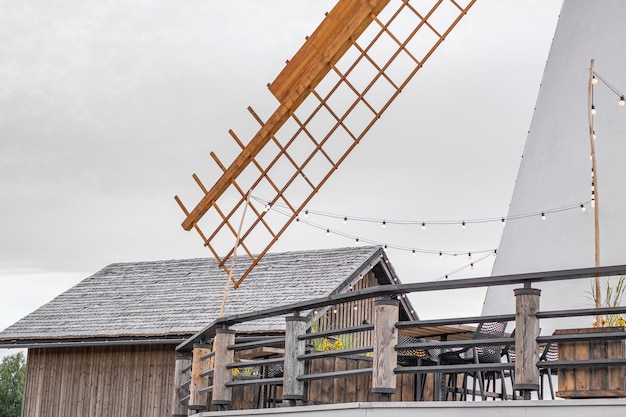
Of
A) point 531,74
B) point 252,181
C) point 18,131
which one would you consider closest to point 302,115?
point 252,181

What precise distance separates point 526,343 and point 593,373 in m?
0.42

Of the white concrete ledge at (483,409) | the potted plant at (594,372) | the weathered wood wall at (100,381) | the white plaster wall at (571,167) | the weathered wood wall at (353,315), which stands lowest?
the white concrete ledge at (483,409)

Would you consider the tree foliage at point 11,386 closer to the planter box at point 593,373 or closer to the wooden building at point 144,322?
the wooden building at point 144,322

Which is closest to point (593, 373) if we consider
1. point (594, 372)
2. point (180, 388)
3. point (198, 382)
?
point (594, 372)

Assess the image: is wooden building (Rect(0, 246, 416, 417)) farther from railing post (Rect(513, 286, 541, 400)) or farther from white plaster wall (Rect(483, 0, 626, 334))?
railing post (Rect(513, 286, 541, 400))

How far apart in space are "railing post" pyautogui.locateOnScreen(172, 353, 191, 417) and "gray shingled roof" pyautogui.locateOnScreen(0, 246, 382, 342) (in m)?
4.75

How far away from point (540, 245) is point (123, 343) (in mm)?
7322

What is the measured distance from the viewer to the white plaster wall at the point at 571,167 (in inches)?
481

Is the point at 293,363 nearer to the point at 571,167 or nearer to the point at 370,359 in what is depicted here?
the point at 370,359

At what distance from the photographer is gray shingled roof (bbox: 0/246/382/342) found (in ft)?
55.0

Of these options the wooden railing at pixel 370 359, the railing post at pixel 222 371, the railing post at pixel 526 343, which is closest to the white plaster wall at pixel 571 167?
the wooden railing at pixel 370 359

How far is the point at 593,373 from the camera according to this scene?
6012 mm

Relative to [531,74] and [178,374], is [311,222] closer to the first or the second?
[531,74]

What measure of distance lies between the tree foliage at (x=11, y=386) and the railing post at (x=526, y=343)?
93.9 feet
